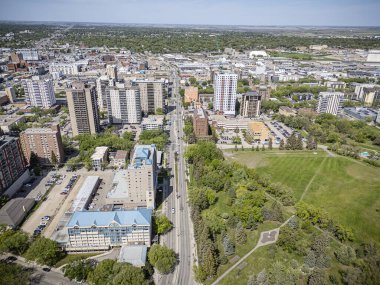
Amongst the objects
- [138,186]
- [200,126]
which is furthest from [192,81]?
[138,186]

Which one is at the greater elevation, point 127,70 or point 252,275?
point 127,70

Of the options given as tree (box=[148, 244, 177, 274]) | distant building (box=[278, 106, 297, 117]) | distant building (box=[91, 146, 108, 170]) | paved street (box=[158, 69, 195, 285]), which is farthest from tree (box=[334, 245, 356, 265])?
distant building (box=[278, 106, 297, 117])

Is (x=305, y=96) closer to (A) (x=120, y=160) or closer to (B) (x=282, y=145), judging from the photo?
(B) (x=282, y=145)

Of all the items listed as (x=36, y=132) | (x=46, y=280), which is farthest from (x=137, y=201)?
(x=36, y=132)

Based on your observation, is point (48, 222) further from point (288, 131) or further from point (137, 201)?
point (288, 131)

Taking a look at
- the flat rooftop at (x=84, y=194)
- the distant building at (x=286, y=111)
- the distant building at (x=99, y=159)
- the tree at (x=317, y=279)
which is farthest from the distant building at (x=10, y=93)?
the tree at (x=317, y=279)

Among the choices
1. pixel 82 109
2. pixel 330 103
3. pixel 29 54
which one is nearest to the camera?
pixel 82 109
